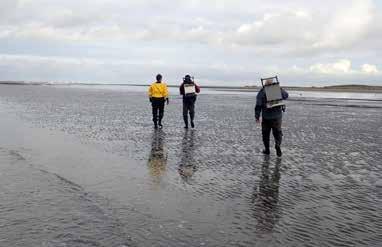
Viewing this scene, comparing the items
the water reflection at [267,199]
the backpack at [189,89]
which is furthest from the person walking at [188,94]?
the water reflection at [267,199]

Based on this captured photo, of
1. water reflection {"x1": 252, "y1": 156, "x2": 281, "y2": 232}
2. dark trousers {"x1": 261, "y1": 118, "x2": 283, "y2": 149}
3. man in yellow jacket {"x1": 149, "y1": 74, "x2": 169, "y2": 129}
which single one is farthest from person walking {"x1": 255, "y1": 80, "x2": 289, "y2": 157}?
man in yellow jacket {"x1": 149, "y1": 74, "x2": 169, "y2": 129}

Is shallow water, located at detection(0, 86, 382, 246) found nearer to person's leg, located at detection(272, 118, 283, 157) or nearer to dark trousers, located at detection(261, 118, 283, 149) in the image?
person's leg, located at detection(272, 118, 283, 157)

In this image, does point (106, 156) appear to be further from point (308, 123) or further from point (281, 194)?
point (308, 123)

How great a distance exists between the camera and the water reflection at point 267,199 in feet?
21.4

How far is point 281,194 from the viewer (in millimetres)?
8062

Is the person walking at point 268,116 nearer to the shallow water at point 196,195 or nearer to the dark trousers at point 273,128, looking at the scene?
the dark trousers at point 273,128

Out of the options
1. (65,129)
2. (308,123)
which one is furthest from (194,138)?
(308,123)

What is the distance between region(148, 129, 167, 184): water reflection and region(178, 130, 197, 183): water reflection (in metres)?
0.40

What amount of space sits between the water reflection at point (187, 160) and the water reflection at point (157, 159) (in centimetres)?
40

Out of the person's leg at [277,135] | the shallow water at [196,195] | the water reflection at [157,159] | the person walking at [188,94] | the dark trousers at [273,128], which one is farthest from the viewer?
the person walking at [188,94]

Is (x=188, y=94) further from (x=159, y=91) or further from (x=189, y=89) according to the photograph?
(x=159, y=91)

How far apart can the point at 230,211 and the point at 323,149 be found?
7.18 m

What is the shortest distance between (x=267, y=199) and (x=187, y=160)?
3.66 metres

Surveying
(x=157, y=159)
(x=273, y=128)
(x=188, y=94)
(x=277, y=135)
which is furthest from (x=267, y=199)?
(x=188, y=94)
